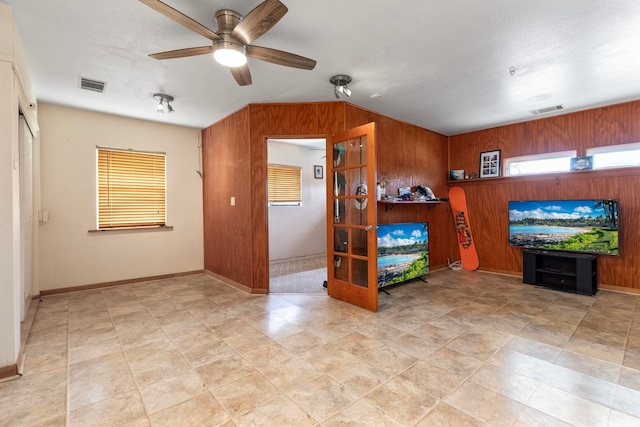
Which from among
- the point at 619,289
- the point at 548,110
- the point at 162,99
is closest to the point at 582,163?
the point at 548,110

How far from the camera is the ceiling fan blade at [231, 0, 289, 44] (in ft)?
5.65

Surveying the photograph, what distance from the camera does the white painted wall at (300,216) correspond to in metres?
6.41

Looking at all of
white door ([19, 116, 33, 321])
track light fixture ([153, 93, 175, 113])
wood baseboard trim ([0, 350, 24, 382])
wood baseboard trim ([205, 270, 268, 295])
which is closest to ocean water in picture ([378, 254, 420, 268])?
wood baseboard trim ([205, 270, 268, 295])

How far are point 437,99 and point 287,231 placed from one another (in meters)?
4.04

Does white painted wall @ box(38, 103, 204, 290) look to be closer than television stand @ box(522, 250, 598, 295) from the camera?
No

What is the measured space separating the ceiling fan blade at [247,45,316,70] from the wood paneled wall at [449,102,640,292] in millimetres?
4212

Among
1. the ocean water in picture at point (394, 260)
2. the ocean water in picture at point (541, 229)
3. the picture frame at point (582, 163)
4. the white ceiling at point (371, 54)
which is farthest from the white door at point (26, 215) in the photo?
the picture frame at point (582, 163)

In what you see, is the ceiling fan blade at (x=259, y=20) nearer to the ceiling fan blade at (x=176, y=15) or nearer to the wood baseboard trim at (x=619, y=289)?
the ceiling fan blade at (x=176, y=15)

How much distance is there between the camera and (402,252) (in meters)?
4.36

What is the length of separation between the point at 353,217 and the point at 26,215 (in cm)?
366

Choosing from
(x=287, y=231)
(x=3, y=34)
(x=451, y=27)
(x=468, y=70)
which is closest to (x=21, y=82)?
(x=3, y=34)

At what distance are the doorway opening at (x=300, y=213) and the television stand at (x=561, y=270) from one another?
133 inches

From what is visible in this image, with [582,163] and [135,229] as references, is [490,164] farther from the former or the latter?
[135,229]

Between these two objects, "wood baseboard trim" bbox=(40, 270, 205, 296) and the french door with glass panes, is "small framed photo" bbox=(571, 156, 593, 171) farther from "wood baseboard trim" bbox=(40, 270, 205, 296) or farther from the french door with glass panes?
"wood baseboard trim" bbox=(40, 270, 205, 296)
